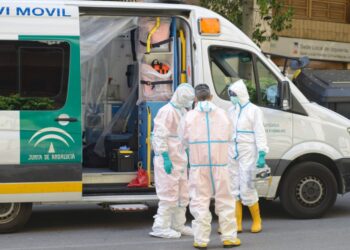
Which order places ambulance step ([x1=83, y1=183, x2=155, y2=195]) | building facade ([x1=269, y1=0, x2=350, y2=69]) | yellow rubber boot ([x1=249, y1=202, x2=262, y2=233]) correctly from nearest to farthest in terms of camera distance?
yellow rubber boot ([x1=249, y1=202, x2=262, y2=233]), ambulance step ([x1=83, y1=183, x2=155, y2=195]), building facade ([x1=269, y1=0, x2=350, y2=69])

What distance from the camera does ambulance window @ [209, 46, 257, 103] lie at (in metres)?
8.07

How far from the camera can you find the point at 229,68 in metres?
8.17

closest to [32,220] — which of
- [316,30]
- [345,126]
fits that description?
[345,126]

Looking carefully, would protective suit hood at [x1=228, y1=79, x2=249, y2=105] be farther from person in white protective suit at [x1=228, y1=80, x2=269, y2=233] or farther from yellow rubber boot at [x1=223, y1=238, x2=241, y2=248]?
yellow rubber boot at [x1=223, y1=238, x2=241, y2=248]

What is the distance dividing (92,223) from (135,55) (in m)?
2.38

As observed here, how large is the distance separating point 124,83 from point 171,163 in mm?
2431

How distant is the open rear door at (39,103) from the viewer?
729 cm

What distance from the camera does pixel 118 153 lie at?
27.2ft

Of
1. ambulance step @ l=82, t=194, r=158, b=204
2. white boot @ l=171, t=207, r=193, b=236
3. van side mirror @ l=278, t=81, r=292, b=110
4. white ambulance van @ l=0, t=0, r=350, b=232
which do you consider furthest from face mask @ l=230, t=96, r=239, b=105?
ambulance step @ l=82, t=194, r=158, b=204

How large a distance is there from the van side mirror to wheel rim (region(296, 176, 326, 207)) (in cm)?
99

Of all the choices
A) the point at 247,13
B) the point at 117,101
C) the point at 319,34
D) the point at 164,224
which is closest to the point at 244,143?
the point at 164,224

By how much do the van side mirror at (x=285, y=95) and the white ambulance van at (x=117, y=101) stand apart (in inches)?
→ 0.5

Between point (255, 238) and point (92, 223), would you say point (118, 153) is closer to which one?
point (92, 223)

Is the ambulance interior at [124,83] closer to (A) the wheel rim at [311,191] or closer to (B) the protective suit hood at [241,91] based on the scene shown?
(B) the protective suit hood at [241,91]
